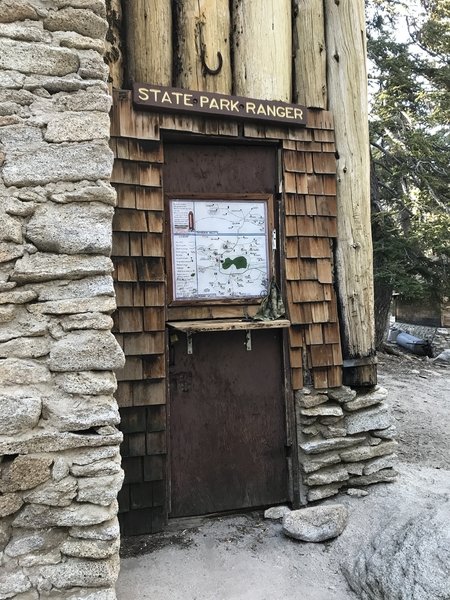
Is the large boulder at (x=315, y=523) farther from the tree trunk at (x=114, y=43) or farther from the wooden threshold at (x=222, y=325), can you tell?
the tree trunk at (x=114, y=43)

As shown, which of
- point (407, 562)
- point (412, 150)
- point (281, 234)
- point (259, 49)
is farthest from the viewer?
point (412, 150)

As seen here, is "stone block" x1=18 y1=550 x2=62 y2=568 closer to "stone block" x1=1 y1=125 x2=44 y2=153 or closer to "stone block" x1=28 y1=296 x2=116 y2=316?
"stone block" x1=28 y1=296 x2=116 y2=316

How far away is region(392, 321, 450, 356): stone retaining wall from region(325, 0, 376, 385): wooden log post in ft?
29.4

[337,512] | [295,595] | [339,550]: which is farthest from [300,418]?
[295,595]

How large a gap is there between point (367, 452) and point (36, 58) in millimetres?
3721

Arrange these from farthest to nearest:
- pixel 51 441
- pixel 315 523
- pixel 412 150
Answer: pixel 412 150, pixel 315 523, pixel 51 441

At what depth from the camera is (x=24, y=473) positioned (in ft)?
7.77

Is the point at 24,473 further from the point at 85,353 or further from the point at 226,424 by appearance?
the point at 226,424

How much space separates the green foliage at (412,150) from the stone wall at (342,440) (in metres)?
4.84

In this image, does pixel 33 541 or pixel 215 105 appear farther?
pixel 215 105

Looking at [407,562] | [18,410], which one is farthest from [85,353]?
[407,562]

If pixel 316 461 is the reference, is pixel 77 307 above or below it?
above

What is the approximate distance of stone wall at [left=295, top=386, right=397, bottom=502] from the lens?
169 inches

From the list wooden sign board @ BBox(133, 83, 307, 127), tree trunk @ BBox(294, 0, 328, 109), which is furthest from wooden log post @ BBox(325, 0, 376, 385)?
wooden sign board @ BBox(133, 83, 307, 127)
